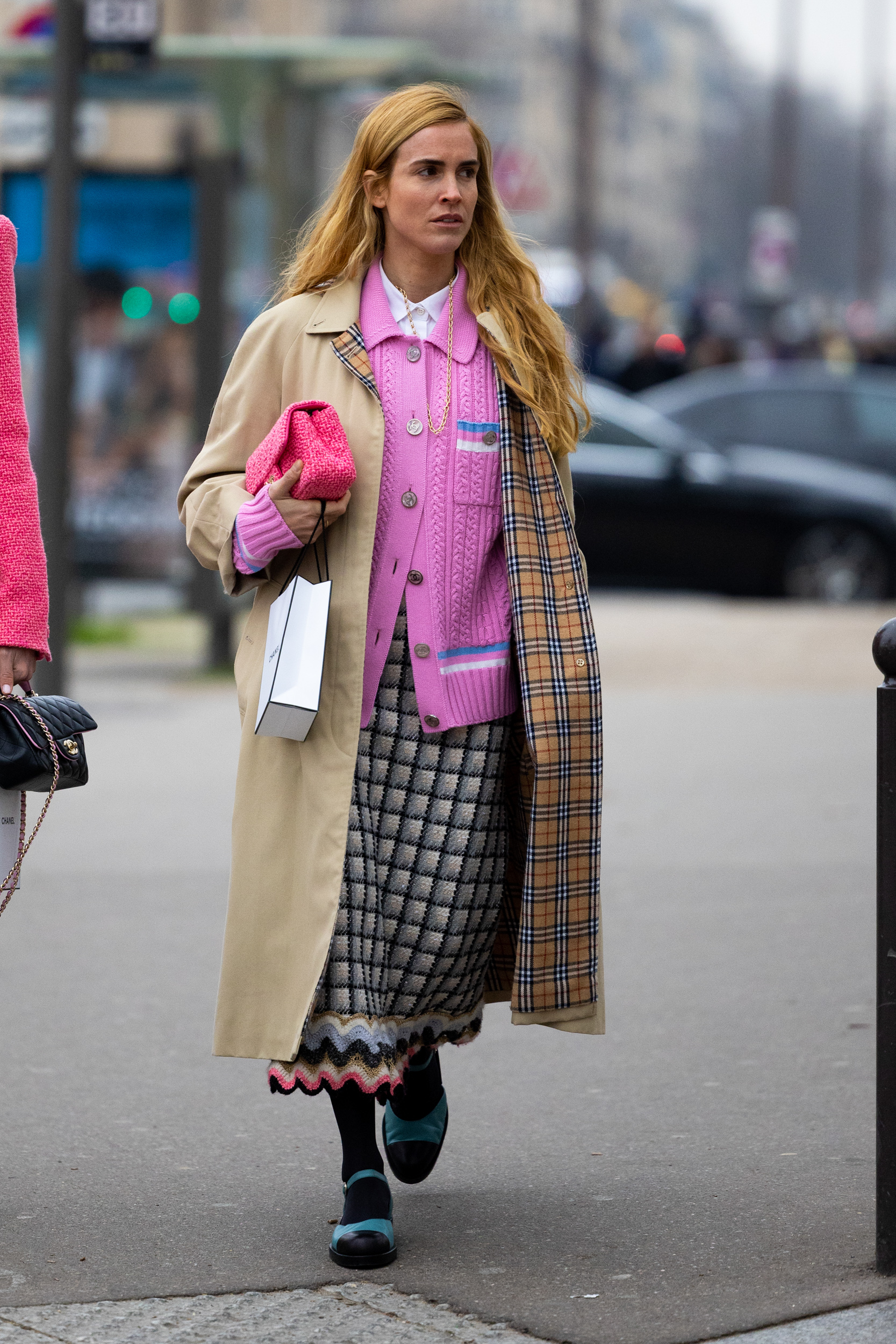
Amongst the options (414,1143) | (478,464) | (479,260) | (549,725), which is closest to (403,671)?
(549,725)

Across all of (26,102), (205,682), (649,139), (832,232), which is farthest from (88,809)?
(649,139)

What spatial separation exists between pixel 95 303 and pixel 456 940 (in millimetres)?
8966

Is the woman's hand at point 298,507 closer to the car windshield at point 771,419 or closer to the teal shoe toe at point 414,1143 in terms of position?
the teal shoe toe at point 414,1143

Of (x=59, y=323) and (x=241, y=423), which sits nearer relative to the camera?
(x=241, y=423)

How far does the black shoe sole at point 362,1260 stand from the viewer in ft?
11.3

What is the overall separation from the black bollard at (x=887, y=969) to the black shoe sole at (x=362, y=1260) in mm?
780

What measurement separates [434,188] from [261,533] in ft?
2.11

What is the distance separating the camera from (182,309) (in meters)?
11.8

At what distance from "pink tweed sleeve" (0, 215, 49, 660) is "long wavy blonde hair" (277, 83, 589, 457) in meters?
0.50

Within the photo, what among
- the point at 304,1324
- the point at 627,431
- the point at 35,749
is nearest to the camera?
the point at 304,1324

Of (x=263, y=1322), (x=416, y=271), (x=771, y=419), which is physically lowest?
(x=263, y=1322)

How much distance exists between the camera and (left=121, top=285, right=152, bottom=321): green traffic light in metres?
11.8

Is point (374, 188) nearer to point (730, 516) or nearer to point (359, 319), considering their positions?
point (359, 319)

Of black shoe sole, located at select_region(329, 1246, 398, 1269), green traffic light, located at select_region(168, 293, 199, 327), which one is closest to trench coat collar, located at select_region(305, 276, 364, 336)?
black shoe sole, located at select_region(329, 1246, 398, 1269)
